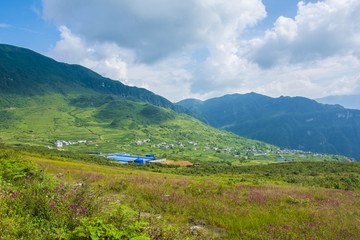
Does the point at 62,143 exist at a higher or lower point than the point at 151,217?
lower

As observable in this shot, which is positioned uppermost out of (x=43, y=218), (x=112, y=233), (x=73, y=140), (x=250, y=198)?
(x=112, y=233)

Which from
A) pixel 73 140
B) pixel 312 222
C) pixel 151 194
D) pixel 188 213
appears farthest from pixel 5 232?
pixel 73 140

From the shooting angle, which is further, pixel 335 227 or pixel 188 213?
pixel 188 213

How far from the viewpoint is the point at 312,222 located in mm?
7016

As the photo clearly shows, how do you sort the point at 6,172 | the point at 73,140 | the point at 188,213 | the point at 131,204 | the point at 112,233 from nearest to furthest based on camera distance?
1. the point at 112,233
2. the point at 188,213
3. the point at 131,204
4. the point at 6,172
5. the point at 73,140

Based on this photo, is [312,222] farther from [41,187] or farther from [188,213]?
[41,187]

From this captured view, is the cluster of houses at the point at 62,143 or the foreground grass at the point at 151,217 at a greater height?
the foreground grass at the point at 151,217

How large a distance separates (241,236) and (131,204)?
499 centimetres

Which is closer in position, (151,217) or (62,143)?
(151,217)

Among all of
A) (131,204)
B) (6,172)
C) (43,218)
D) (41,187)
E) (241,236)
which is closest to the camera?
(43,218)

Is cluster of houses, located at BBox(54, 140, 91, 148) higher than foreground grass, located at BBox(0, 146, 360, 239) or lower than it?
lower

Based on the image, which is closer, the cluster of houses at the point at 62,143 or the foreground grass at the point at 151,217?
the foreground grass at the point at 151,217

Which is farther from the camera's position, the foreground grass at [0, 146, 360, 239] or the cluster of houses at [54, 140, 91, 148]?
the cluster of houses at [54, 140, 91, 148]

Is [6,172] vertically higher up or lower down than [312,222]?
higher up
